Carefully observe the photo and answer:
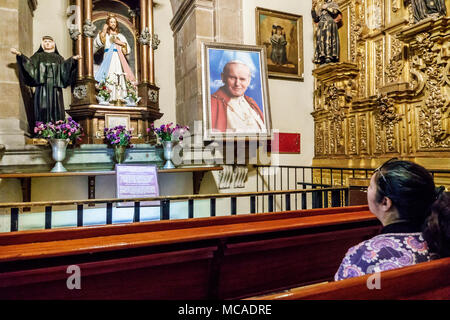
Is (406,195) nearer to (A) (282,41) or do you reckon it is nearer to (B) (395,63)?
(B) (395,63)

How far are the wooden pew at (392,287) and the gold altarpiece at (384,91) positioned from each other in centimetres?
410

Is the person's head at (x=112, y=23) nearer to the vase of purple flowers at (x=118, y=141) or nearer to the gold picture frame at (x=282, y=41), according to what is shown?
the vase of purple flowers at (x=118, y=141)

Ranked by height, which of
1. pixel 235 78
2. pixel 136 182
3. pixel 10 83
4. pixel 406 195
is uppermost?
pixel 235 78

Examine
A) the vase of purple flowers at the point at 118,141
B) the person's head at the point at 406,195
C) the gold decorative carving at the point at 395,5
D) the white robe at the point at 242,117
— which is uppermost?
the gold decorative carving at the point at 395,5

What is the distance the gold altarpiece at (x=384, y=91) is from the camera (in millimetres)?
4438

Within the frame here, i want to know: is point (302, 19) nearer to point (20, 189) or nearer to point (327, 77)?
point (327, 77)

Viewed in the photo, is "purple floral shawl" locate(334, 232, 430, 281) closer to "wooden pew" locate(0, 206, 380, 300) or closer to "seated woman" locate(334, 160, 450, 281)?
"seated woman" locate(334, 160, 450, 281)

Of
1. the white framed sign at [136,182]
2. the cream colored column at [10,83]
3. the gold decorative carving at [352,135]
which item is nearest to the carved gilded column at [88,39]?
the cream colored column at [10,83]

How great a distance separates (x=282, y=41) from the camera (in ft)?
22.0

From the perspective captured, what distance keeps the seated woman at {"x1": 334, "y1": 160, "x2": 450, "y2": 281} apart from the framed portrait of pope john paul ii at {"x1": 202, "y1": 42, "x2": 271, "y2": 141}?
13.4 ft

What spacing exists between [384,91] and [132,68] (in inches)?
192

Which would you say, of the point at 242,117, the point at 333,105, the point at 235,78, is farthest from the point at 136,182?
the point at 333,105
